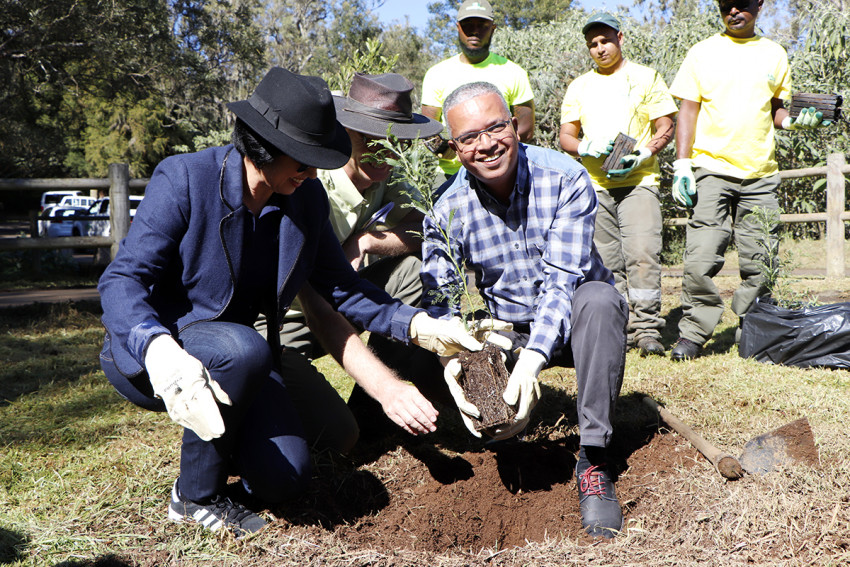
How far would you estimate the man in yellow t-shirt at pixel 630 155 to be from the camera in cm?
450

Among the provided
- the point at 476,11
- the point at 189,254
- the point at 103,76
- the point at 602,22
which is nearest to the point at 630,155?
the point at 602,22

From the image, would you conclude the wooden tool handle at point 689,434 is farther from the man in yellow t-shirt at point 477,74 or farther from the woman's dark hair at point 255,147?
the man in yellow t-shirt at point 477,74

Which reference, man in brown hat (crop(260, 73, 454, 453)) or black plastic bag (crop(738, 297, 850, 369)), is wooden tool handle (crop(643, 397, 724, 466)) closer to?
man in brown hat (crop(260, 73, 454, 453))

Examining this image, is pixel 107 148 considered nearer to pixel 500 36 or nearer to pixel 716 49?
pixel 500 36

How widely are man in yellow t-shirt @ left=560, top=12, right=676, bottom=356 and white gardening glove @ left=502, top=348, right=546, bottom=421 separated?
7.38 feet

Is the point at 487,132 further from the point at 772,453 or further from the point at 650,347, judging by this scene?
the point at 650,347

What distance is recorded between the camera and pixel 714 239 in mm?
4332

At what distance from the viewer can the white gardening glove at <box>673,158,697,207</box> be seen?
432 cm

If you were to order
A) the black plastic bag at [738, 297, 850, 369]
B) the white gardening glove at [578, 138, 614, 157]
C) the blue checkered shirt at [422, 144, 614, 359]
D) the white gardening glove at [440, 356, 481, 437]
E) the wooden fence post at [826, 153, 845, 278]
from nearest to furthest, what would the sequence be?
the white gardening glove at [440, 356, 481, 437], the blue checkered shirt at [422, 144, 614, 359], the black plastic bag at [738, 297, 850, 369], the white gardening glove at [578, 138, 614, 157], the wooden fence post at [826, 153, 845, 278]

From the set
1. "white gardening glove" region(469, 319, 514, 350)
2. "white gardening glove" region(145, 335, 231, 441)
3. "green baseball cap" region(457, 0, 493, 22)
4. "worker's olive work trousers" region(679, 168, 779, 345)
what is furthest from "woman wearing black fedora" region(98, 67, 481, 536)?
"green baseball cap" region(457, 0, 493, 22)

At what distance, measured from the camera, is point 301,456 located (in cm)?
240

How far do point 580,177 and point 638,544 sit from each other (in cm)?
140

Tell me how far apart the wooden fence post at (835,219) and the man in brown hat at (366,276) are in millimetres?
6061

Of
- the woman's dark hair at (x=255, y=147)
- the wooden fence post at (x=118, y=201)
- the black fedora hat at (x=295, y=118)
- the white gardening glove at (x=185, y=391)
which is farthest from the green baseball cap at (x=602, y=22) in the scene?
the wooden fence post at (x=118, y=201)
